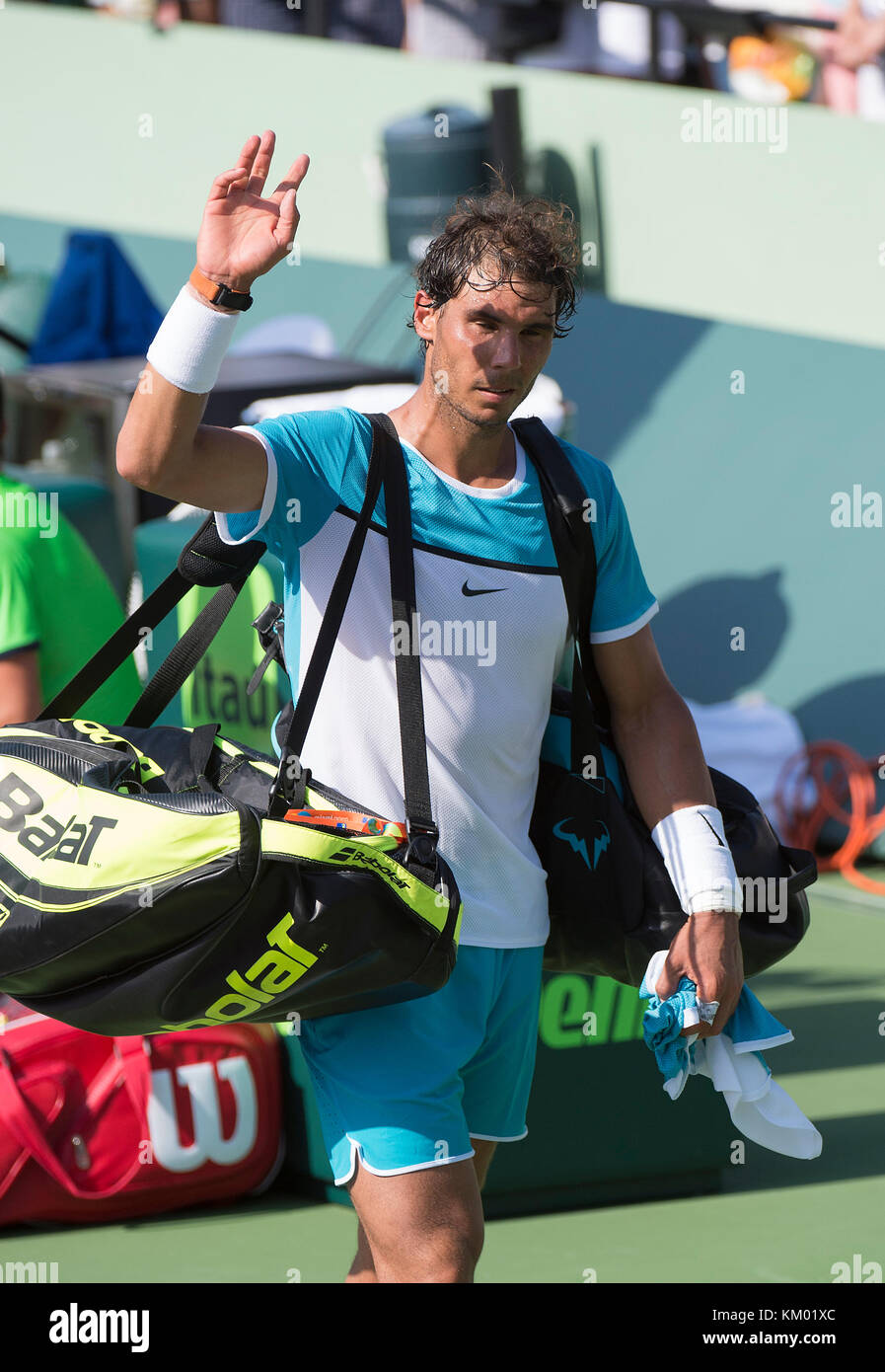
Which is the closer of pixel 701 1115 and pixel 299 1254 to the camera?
pixel 299 1254

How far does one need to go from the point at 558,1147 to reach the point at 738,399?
4.95m

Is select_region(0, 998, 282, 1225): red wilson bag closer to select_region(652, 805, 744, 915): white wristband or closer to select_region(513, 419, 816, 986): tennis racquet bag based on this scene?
select_region(513, 419, 816, 986): tennis racquet bag

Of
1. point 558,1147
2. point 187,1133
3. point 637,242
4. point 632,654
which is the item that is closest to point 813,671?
point 637,242

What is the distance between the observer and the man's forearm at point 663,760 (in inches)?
124

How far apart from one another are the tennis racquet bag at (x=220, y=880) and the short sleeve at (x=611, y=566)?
368 mm

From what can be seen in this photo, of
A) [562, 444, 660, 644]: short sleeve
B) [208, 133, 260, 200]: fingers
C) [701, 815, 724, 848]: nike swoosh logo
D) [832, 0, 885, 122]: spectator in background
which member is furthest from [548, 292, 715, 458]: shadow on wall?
[208, 133, 260, 200]: fingers

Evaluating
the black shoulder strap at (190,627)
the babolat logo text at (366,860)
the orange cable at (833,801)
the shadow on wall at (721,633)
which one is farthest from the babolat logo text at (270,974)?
the shadow on wall at (721,633)

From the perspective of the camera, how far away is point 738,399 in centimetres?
877

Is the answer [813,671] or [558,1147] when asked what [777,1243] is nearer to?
[558,1147]

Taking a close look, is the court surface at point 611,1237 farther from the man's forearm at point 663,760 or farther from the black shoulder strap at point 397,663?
the black shoulder strap at point 397,663

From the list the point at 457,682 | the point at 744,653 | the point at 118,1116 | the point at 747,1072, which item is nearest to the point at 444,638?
the point at 457,682

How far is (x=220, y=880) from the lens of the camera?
2559 mm

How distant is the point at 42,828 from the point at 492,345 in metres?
1.00

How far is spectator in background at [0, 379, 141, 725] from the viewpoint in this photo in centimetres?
414
